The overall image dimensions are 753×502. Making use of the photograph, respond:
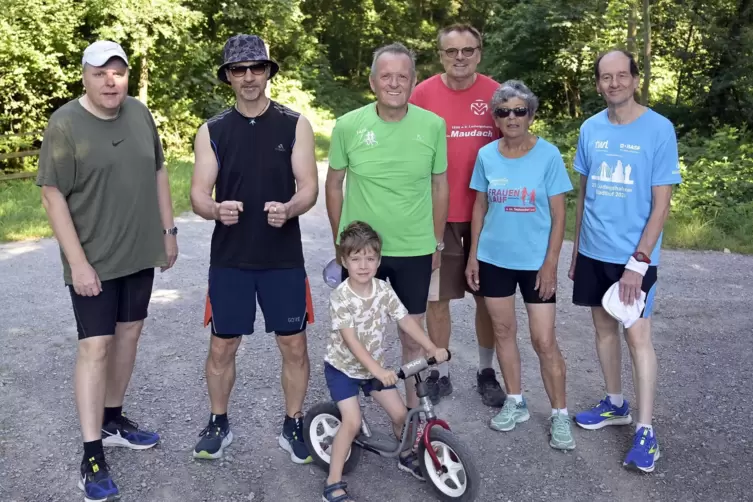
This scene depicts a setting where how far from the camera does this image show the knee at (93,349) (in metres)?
3.59

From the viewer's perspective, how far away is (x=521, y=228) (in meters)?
4.01

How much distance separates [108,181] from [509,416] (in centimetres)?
259

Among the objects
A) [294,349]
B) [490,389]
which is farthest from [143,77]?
[294,349]

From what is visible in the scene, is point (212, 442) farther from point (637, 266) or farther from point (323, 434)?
point (637, 266)

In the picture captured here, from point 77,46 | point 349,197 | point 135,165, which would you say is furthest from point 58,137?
point 77,46

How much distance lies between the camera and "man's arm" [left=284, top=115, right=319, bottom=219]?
11.9ft

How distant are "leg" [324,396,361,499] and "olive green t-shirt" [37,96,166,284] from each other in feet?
4.15

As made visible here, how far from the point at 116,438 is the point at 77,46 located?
545 inches

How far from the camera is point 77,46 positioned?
15.7 metres

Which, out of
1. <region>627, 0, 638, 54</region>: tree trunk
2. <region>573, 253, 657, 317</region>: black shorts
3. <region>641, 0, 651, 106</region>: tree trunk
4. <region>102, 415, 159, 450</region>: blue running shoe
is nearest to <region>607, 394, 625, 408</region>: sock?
<region>573, 253, 657, 317</region>: black shorts

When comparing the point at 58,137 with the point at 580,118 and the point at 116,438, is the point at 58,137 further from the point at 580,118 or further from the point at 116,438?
the point at 580,118

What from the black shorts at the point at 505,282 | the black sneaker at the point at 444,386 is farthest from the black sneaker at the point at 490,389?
the black shorts at the point at 505,282

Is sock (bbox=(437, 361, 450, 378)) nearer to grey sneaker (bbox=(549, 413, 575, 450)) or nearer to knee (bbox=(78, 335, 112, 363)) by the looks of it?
grey sneaker (bbox=(549, 413, 575, 450))

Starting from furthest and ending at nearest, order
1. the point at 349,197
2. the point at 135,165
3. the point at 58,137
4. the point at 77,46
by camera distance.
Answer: the point at 77,46, the point at 349,197, the point at 135,165, the point at 58,137
